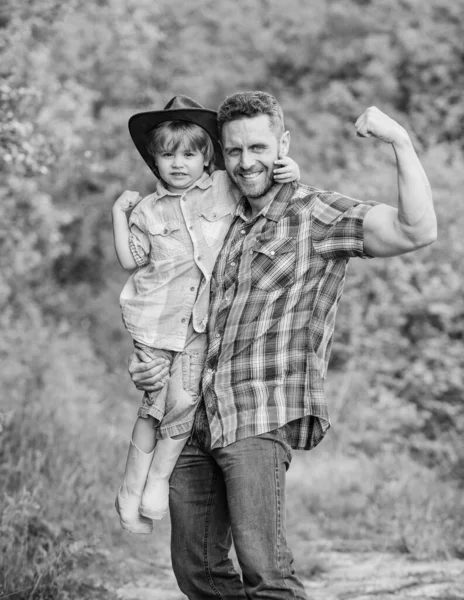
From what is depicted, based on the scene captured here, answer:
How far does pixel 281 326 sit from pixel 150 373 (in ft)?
1.68

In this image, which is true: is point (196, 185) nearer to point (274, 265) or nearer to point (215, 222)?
point (215, 222)

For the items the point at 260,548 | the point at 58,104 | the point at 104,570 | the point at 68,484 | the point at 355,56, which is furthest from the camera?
the point at 355,56

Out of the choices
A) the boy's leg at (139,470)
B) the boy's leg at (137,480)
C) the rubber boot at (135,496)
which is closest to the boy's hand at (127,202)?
the boy's leg at (139,470)

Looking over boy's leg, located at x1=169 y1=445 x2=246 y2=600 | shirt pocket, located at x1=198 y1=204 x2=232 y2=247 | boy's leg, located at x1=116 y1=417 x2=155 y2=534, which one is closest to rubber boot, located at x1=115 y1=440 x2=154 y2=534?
boy's leg, located at x1=116 y1=417 x2=155 y2=534

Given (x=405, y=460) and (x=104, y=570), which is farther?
(x=405, y=460)

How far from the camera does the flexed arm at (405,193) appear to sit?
2.58 metres

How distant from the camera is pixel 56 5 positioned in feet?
22.3

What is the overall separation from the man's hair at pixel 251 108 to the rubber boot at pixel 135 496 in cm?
127

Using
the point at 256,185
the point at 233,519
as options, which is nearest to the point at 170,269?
the point at 256,185

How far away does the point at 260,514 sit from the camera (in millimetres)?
2797

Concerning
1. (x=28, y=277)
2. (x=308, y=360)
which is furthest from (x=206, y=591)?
(x=28, y=277)

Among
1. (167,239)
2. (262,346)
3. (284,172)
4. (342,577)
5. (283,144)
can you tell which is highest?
(283,144)

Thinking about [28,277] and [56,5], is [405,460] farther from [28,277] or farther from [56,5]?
[28,277]

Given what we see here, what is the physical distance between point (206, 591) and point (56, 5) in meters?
5.15
